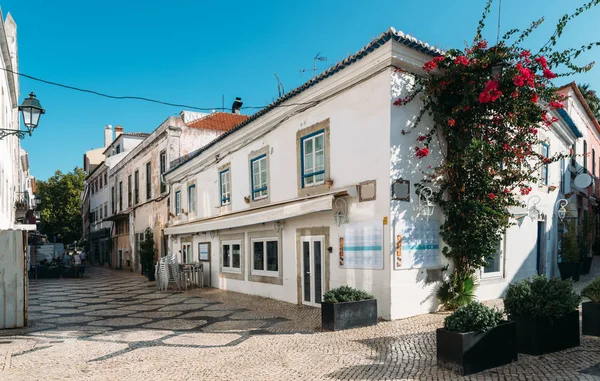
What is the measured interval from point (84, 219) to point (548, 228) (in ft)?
141

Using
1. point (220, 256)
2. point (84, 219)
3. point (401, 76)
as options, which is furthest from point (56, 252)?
point (401, 76)

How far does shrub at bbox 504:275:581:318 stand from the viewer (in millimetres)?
4852

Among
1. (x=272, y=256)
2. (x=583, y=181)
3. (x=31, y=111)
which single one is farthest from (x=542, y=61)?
(x=31, y=111)

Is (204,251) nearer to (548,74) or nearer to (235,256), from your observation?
(235,256)

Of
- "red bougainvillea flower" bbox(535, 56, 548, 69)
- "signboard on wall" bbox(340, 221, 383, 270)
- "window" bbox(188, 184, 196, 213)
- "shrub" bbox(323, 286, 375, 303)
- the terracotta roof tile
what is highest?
the terracotta roof tile

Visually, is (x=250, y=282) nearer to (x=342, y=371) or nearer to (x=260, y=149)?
(x=260, y=149)

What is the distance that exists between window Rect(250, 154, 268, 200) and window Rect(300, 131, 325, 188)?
6.07 feet

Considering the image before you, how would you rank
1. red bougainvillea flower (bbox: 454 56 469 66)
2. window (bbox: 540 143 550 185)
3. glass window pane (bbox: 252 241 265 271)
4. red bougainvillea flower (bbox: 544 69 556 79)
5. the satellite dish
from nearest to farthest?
red bougainvillea flower (bbox: 544 69 556 79)
red bougainvillea flower (bbox: 454 56 469 66)
glass window pane (bbox: 252 241 265 271)
window (bbox: 540 143 550 185)
the satellite dish

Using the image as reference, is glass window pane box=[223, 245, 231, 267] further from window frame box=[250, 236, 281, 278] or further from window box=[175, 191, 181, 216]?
window box=[175, 191, 181, 216]

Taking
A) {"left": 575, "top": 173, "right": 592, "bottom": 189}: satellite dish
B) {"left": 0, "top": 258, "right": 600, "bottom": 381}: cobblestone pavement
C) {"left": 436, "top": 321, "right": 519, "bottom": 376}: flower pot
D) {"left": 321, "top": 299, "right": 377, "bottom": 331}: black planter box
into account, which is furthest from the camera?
{"left": 575, "top": 173, "right": 592, "bottom": 189}: satellite dish

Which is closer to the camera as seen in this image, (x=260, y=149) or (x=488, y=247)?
(x=488, y=247)

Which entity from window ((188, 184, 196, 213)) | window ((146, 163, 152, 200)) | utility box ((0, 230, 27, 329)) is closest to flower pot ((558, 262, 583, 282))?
window ((188, 184, 196, 213))

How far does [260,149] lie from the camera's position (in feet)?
37.6

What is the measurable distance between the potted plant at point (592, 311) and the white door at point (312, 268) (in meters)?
4.55
